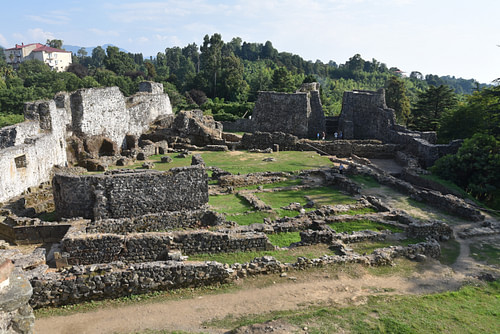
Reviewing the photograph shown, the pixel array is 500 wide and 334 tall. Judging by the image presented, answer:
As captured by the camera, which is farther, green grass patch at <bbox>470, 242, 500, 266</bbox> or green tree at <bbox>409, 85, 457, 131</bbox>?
green tree at <bbox>409, 85, 457, 131</bbox>

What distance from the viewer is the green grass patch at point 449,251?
1271cm

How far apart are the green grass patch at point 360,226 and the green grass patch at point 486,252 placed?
97.6 inches

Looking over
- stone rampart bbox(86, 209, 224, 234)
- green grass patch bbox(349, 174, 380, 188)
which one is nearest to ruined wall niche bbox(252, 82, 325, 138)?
green grass patch bbox(349, 174, 380, 188)

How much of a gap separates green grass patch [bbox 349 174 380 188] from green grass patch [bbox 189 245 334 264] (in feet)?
29.3

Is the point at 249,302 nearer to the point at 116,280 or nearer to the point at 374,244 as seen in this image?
the point at 116,280

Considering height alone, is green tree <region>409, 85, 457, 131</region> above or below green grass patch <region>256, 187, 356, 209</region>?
above

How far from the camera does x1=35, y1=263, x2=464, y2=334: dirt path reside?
880 cm

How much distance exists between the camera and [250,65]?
114125 millimetres

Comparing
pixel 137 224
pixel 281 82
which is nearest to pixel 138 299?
pixel 137 224

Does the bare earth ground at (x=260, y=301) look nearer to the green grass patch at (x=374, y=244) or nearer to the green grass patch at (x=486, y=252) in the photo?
the green grass patch at (x=486, y=252)

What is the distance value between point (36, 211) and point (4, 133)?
586 cm

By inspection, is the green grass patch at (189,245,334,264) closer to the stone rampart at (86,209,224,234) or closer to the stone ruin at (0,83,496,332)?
the stone ruin at (0,83,496,332)

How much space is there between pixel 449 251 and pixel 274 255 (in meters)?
6.30

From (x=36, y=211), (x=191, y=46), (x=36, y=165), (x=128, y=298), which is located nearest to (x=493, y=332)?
(x=128, y=298)
